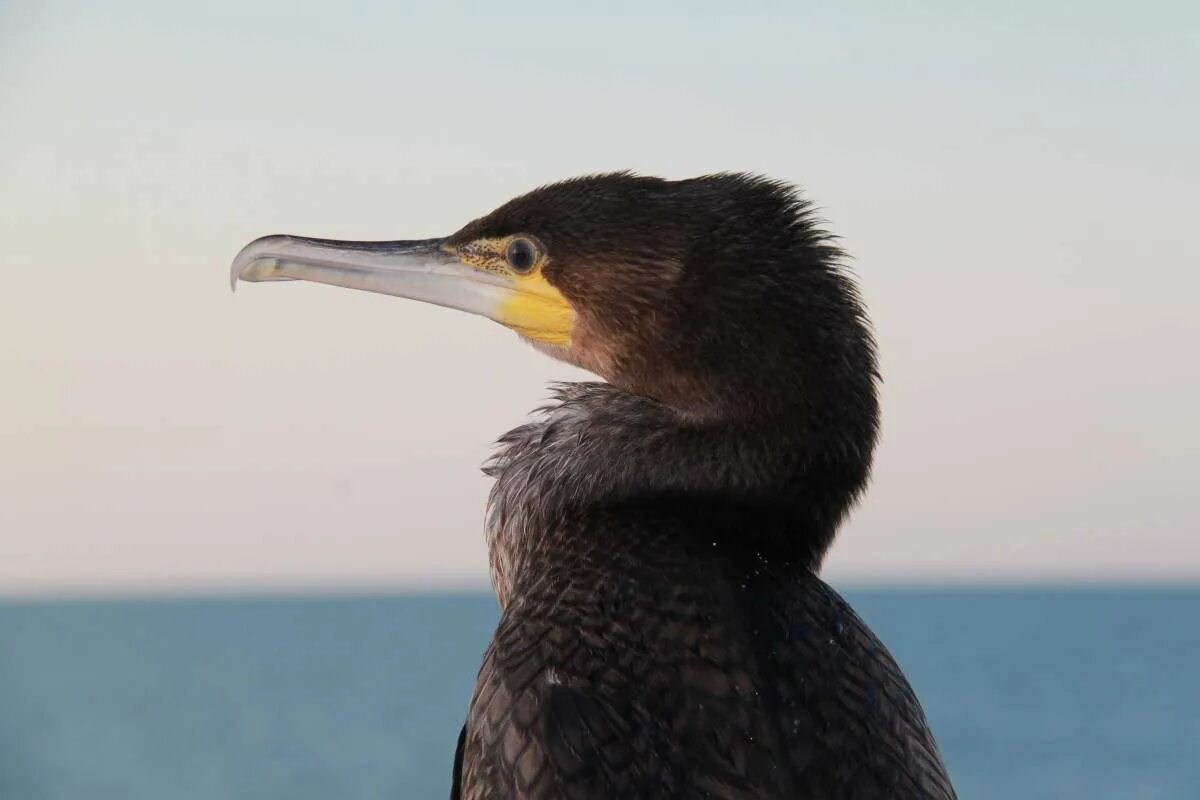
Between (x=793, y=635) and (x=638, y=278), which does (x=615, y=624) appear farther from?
(x=638, y=278)

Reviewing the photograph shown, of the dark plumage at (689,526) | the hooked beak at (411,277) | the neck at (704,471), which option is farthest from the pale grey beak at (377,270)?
the neck at (704,471)

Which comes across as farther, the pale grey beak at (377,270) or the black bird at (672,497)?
the pale grey beak at (377,270)

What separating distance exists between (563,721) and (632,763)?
0.16 metres

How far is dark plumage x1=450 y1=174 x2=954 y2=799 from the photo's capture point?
306cm

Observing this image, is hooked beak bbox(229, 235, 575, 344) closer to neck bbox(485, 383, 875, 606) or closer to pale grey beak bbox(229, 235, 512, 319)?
pale grey beak bbox(229, 235, 512, 319)

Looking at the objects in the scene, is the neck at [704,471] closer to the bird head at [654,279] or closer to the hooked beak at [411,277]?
the bird head at [654,279]

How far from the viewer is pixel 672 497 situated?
3.56m

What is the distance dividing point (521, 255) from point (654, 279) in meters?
0.42

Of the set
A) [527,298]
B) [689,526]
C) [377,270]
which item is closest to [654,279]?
[527,298]

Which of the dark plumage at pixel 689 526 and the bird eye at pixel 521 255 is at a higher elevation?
the bird eye at pixel 521 255

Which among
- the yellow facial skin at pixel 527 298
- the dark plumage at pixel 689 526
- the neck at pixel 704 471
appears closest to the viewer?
the dark plumage at pixel 689 526

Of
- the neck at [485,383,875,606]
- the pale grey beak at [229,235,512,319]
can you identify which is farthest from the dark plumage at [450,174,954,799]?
the pale grey beak at [229,235,512,319]

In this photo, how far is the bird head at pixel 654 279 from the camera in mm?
3557

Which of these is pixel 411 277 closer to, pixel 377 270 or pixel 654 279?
pixel 377 270
